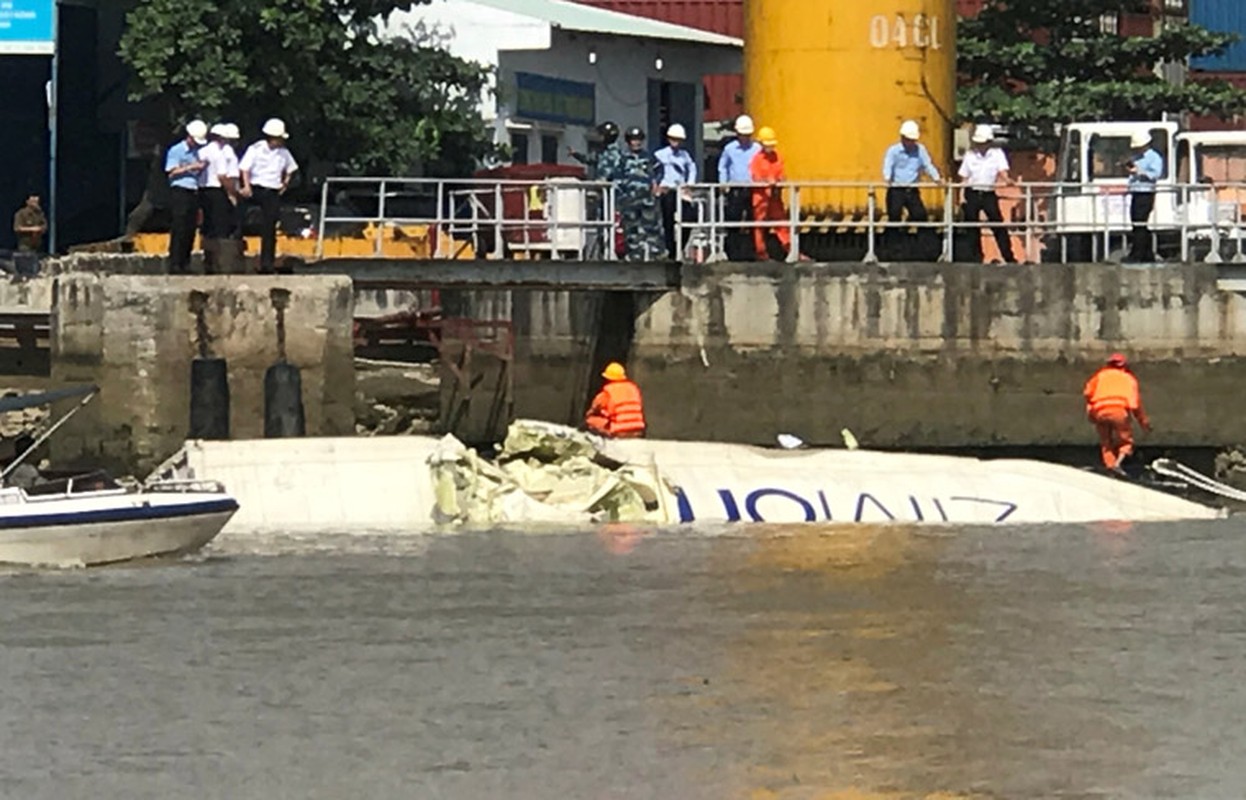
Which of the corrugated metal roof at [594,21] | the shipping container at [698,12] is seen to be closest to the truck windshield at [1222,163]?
the corrugated metal roof at [594,21]

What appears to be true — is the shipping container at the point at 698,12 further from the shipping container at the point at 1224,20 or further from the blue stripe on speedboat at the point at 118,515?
the blue stripe on speedboat at the point at 118,515

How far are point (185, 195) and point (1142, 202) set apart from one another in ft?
33.1

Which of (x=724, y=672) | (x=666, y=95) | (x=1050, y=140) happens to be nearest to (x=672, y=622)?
(x=724, y=672)

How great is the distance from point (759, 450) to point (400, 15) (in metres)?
21.1

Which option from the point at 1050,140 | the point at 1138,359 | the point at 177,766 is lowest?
the point at 177,766

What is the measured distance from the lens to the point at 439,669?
64.7 ft

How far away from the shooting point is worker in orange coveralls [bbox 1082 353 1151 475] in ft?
103

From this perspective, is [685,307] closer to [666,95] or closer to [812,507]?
[812,507]

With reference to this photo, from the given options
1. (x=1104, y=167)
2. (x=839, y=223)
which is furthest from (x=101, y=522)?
(x=1104, y=167)

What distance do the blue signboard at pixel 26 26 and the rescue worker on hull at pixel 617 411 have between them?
16.4m

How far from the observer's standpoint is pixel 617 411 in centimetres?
3034

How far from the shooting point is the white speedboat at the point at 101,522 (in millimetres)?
23438

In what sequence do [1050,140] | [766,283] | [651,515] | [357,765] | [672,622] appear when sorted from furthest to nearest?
[1050,140] → [766,283] → [651,515] → [672,622] → [357,765]

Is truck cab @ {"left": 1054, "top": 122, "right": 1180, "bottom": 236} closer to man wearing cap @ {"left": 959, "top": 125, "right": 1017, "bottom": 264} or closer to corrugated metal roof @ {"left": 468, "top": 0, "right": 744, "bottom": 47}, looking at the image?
man wearing cap @ {"left": 959, "top": 125, "right": 1017, "bottom": 264}
